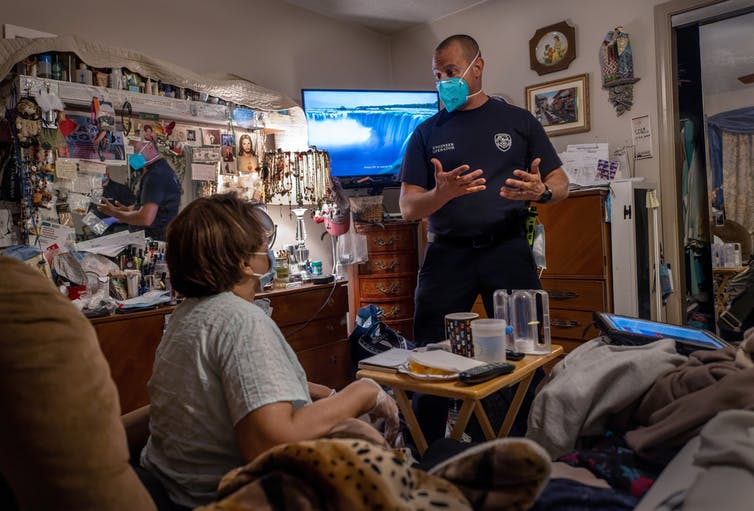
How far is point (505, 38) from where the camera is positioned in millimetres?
4059

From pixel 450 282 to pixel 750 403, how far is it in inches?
56.7

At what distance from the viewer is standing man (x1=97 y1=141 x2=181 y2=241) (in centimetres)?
280

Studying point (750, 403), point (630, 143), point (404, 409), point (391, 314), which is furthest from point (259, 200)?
point (750, 403)

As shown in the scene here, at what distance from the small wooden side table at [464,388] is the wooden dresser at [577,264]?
4.97 ft

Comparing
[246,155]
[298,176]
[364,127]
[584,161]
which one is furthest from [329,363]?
[584,161]

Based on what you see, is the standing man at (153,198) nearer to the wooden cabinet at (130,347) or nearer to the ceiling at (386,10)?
the wooden cabinet at (130,347)

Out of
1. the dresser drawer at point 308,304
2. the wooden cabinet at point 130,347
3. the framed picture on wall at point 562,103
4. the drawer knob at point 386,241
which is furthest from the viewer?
the drawer knob at point 386,241

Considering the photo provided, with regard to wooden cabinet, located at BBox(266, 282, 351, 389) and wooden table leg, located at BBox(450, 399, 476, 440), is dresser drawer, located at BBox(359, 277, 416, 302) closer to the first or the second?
wooden cabinet, located at BBox(266, 282, 351, 389)

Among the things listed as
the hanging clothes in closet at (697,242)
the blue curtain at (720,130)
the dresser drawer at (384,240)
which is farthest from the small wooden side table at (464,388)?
the blue curtain at (720,130)

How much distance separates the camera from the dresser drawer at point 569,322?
10.5ft

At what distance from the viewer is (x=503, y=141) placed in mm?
2342

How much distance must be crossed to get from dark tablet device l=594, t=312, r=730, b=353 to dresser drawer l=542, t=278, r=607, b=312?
5.04 feet

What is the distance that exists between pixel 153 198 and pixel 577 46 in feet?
9.49

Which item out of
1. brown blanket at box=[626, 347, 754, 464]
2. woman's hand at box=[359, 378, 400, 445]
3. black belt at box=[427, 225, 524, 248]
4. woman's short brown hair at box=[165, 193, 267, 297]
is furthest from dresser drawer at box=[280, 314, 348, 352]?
brown blanket at box=[626, 347, 754, 464]
